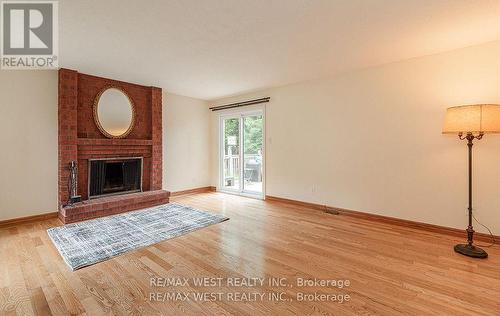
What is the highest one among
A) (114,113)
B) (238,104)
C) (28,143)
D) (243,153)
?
(238,104)

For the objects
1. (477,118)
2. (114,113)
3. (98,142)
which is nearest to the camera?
(477,118)

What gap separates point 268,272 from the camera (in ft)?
7.04

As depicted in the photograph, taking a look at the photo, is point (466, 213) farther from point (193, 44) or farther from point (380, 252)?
point (193, 44)

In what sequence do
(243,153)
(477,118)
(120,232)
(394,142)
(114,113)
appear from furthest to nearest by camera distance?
(243,153) → (114,113) → (394,142) → (120,232) → (477,118)

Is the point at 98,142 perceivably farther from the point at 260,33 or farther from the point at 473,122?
the point at 473,122

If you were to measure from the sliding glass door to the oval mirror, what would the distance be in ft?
7.19

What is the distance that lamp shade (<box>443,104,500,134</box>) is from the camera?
93.3 inches

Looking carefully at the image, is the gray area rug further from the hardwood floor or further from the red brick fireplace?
the red brick fireplace

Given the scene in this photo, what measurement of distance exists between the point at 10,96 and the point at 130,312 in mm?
3797

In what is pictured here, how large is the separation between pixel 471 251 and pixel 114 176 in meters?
5.44

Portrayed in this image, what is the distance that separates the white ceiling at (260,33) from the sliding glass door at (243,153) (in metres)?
1.68

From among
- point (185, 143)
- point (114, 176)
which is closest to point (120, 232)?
point (114, 176)

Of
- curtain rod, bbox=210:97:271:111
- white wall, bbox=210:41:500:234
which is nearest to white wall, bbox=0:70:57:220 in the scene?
curtain rod, bbox=210:97:271:111

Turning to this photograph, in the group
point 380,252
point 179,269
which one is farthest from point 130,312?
point 380,252
